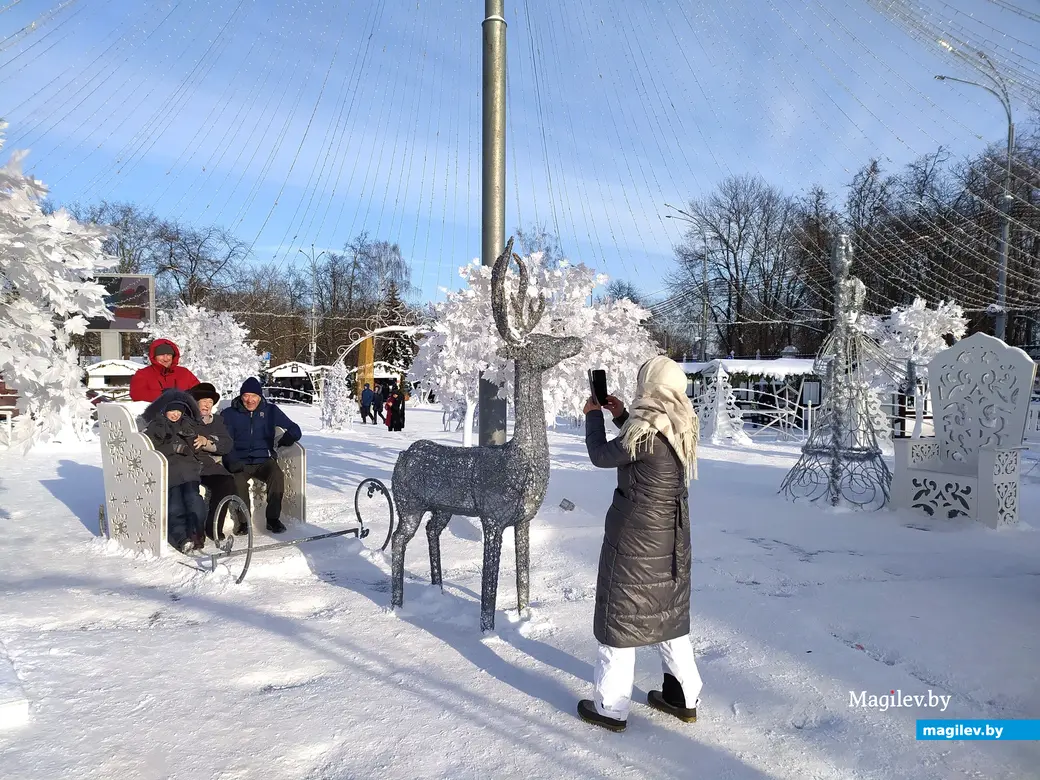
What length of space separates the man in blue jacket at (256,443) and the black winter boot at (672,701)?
4.51 m

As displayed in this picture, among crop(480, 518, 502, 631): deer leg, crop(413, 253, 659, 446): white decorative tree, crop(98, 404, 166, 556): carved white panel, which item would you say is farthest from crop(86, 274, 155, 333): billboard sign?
crop(480, 518, 502, 631): deer leg

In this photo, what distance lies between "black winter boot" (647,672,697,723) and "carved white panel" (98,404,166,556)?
4163 millimetres

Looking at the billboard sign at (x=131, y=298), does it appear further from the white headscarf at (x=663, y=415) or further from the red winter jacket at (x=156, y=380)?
the white headscarf at (x=663, y=415)

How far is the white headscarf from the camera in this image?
2.89m

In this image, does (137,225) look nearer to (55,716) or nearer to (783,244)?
(783,244)

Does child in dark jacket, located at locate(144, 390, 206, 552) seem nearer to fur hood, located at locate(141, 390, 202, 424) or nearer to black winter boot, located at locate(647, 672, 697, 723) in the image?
fur hood, located at locate(141, 390, 202, 424)

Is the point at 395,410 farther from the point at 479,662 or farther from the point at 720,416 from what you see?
the point at 479,662

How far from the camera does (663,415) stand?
290 centimetres

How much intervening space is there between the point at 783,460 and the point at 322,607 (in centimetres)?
1155

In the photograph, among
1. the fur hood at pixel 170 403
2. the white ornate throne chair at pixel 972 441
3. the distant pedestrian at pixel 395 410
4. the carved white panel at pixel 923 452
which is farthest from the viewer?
the distant pedestrian at pixel 395 410

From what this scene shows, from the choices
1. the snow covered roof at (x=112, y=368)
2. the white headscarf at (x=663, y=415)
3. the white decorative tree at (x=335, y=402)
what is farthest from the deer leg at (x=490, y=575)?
the snow covered roof at (x=112, y=368)

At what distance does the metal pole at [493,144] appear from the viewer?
6273 mm

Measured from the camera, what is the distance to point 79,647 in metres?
3.57

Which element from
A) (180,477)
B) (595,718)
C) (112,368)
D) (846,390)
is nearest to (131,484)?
(180,477)
